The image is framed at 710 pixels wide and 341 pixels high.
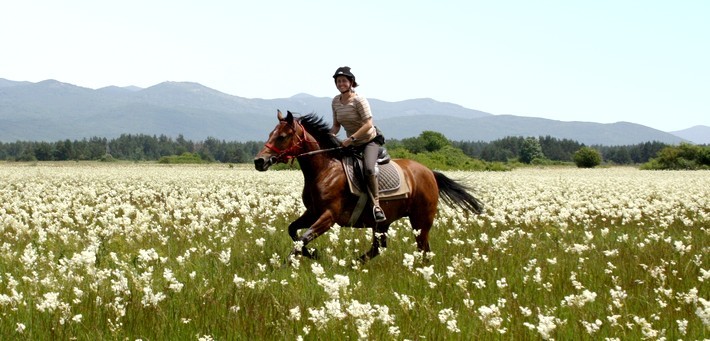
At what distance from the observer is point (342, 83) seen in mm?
9516

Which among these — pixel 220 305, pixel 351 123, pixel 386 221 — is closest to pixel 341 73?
pixel 351 123

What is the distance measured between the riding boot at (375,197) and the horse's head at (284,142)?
3.71 feet

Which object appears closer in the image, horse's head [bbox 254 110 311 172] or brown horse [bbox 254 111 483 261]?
horse's head [bbox 254 110 311 172]

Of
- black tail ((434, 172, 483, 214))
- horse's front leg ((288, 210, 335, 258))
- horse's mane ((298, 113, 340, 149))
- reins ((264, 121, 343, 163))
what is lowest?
horse's front leg ((288, 210, 335, 258))

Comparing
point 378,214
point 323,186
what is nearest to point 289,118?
point 323,186

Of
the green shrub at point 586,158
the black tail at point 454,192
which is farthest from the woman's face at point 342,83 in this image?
the green shrub at point 586,158

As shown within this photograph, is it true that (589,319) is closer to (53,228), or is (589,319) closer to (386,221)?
(386,221)

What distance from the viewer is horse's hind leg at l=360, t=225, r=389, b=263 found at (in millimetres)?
9648

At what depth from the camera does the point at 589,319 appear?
5.83 m

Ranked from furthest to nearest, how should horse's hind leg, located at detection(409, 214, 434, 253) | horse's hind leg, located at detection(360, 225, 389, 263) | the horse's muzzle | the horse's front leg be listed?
horse's hind leg, located at detection(409, 214, 434, 253) → horse's hind leg, located at detection(360, 225, 389, 263) → the horse's front leg → the horse's muzzle

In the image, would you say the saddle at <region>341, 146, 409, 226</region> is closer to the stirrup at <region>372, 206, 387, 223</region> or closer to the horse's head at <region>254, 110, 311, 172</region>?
the stirrup at <region>372, 206, 387, 223</region>

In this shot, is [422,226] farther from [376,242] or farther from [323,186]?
[323,186]

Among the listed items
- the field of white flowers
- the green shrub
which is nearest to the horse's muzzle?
the field of white flowers

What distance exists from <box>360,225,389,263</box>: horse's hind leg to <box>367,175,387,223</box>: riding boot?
15.2 inches
